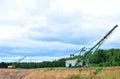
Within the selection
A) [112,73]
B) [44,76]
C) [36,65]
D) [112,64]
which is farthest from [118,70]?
[36,65]

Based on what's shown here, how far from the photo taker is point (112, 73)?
40250mm

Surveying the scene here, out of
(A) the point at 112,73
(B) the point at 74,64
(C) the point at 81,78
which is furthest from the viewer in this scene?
(B) the point at 74,64

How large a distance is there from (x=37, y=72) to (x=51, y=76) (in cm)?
461

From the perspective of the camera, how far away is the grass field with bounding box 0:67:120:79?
40719 mm

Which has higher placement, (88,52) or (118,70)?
(88,52)

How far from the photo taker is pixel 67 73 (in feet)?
153

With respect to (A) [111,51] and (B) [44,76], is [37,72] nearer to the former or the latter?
(B) [44,76]

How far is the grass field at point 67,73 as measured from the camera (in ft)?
134

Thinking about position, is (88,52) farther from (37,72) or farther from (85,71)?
(85,71)

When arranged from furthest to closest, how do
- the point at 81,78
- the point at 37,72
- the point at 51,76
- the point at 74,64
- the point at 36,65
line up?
1. the point at 36,65
2. the point at 74,64
3. the point at 37,72
4. the point at 51,76
5. the point at 81,78

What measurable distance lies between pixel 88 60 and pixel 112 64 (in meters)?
6.87

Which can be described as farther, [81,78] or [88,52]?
[88,52]

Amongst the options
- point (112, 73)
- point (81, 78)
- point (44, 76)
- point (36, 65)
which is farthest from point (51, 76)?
point (36, 65)

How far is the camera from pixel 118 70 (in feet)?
133
